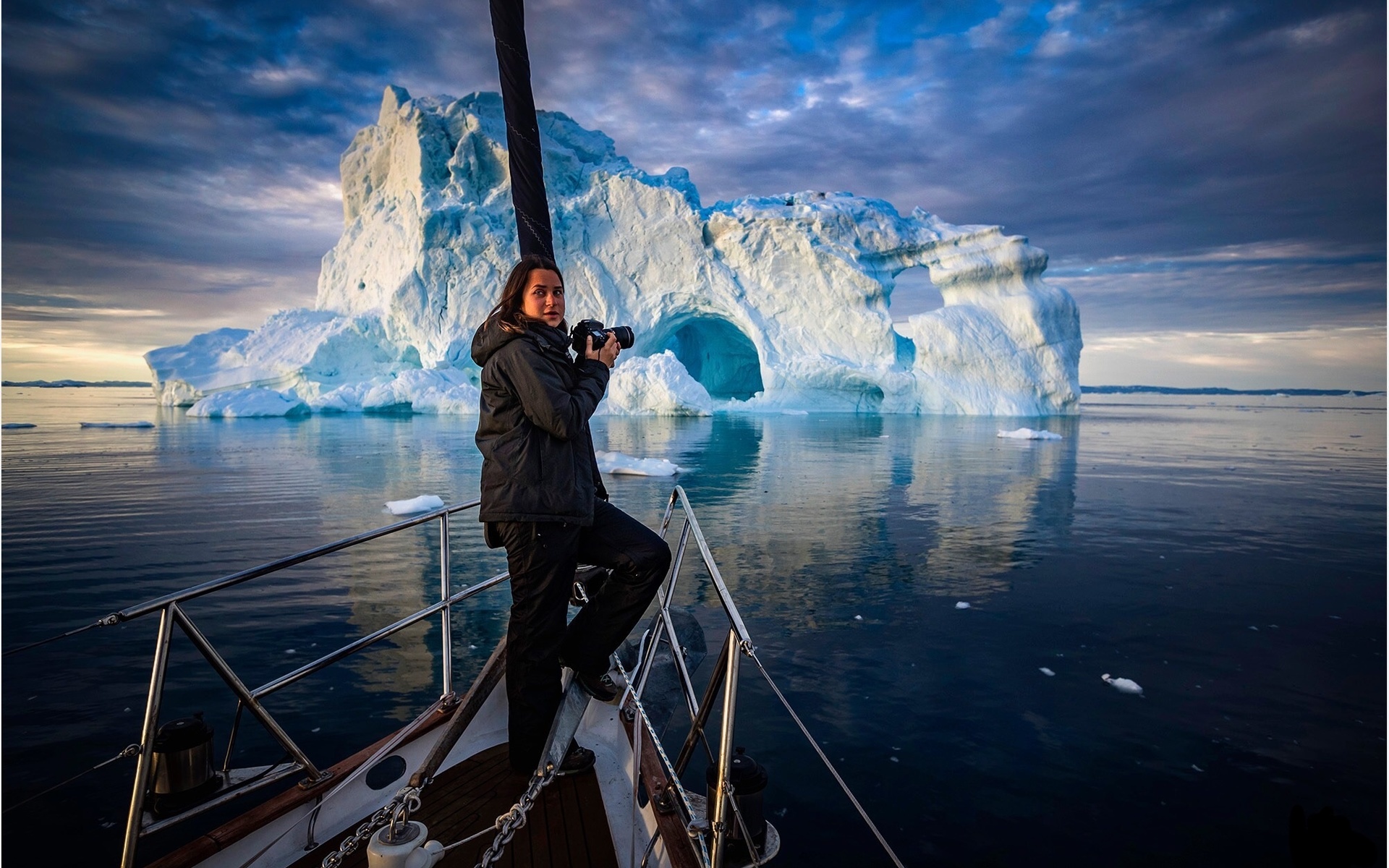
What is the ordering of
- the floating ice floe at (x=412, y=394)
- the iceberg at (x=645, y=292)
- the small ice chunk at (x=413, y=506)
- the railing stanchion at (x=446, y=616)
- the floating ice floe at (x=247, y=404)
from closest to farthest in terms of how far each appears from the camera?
the railing stanchion at (x=446, y=616), the small ice chunk at (x=413, y=506), the floating ice floe at (x=247, y=404), the floating ice floe at (x=412, y=394), the iceberg at (x=645, y=292)

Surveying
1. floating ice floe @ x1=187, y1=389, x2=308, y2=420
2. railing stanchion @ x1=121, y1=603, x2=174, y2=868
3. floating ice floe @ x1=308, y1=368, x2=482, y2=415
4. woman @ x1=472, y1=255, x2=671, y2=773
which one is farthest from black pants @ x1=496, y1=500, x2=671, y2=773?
floating ice floe @ x1=187, y1=389, x2=308, y2=420

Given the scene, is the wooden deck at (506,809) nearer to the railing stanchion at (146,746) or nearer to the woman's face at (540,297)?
the railing stanchion at (146,746)

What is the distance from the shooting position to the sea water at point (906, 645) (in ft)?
9.93

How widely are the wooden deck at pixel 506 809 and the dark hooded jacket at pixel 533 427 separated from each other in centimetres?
85

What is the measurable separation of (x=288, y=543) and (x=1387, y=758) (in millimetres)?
8404

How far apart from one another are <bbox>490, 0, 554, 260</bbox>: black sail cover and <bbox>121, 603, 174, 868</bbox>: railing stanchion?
1.75 m

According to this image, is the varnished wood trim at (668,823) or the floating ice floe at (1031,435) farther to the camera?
the floating ice floe at (1031,435)

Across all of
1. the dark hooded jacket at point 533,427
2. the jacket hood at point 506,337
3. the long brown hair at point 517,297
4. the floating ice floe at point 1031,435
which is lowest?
the floating ice floe at point 1031,435

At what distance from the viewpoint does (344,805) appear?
225cm

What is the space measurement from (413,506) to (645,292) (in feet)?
80.8

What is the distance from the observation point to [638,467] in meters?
12.7

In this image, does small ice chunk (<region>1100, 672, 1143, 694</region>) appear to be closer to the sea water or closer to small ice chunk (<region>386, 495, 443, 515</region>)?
the sea water

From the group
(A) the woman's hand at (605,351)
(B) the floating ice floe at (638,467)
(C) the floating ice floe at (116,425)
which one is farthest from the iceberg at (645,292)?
(A) the woman's hand at (605,351)

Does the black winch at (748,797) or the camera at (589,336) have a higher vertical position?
the camera at (589,336)
